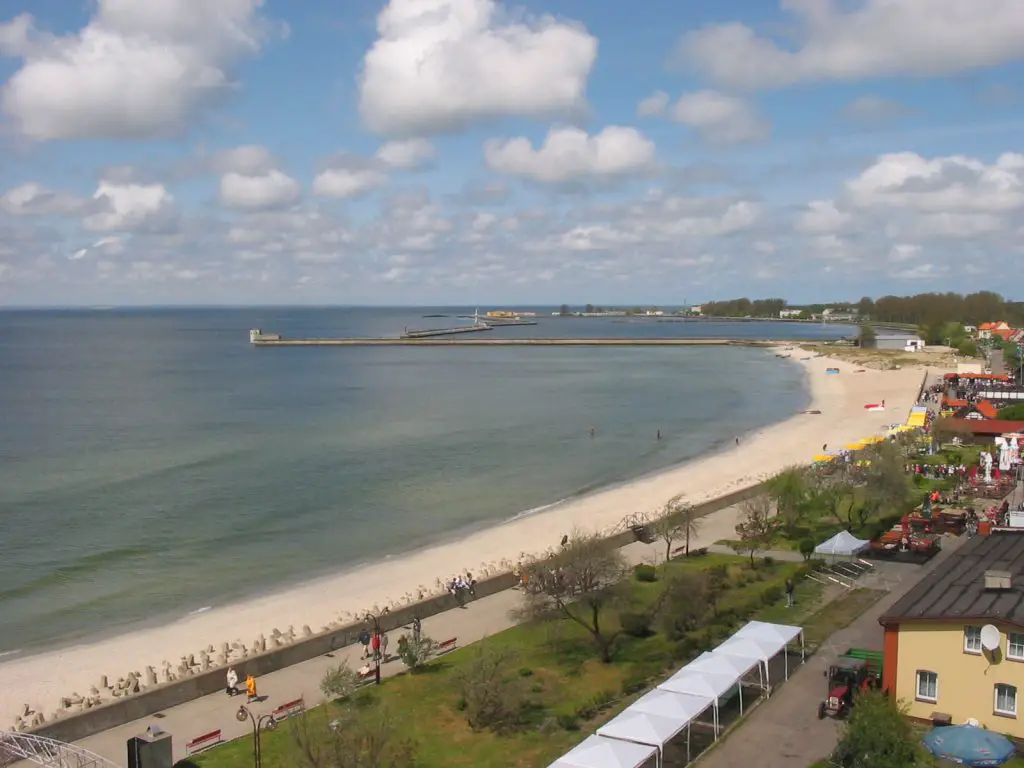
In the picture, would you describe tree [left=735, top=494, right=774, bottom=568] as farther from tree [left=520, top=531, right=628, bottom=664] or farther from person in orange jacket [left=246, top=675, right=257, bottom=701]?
person in orange jacket [left=246, top=675, right=257, bottom=701]

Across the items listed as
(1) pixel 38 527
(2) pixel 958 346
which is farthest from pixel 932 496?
(2) pixel 958 346

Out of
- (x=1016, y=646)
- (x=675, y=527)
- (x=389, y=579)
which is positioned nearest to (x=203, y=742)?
(x=1016, y=646)

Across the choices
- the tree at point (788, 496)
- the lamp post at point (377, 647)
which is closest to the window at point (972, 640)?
the lamp post at point (377, 647)

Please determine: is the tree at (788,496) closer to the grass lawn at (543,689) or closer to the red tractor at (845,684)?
the grass lawn at (543,689)

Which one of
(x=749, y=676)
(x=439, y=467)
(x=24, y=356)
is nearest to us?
(x=749, y=676)

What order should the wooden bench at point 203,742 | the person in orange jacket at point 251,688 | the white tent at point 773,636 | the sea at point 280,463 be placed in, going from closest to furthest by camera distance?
the wooden bench at point 203,742
the white tent at point 773,636
the person in orange jacket at point 251,688
the sea at point 280,463

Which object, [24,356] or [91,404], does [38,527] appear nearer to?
[91,404]
